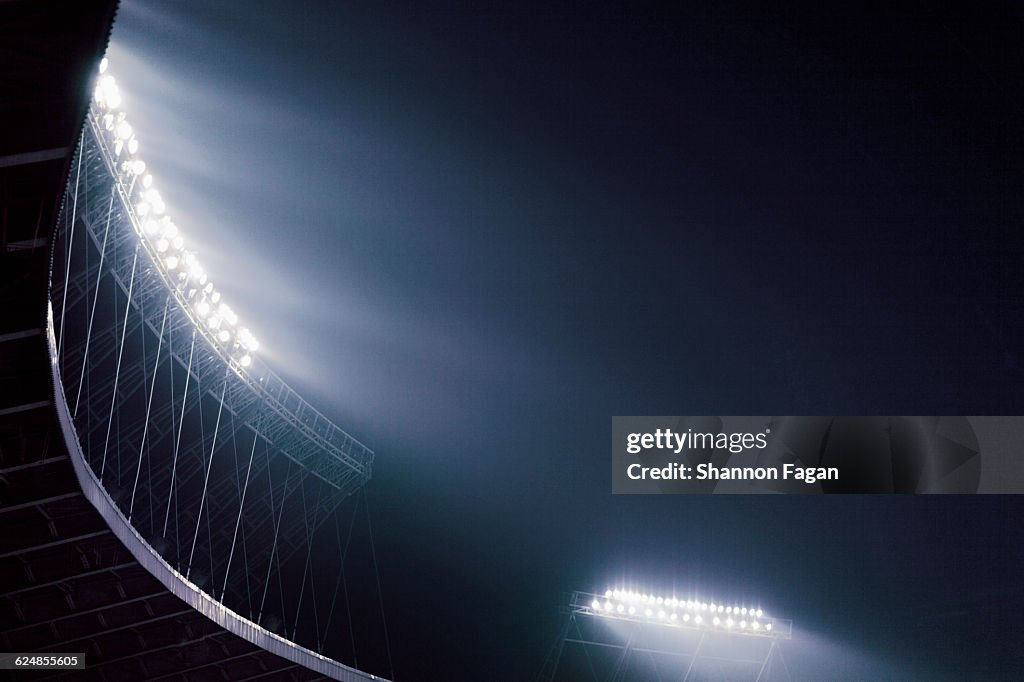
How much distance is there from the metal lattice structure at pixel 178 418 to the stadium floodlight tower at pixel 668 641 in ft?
34.2

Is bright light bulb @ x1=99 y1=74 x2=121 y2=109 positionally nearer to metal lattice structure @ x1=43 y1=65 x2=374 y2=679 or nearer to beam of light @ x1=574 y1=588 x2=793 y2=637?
metal lattice structure @ x1=43 y1=65 x2=374 y2=679

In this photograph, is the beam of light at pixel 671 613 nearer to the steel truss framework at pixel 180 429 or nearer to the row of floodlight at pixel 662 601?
the row of floodlight at pixel 662 601

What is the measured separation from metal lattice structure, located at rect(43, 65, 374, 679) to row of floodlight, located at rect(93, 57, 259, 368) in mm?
62

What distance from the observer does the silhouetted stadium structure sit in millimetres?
12180

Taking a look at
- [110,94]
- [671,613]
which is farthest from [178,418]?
[671,613]

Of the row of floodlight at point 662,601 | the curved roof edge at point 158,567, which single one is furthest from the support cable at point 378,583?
the row of floodlight at point 662,601

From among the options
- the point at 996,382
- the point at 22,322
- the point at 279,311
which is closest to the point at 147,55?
the point at 279,311

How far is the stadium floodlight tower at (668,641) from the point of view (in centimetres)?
4047

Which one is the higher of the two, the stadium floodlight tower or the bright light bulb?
the bright light bulb

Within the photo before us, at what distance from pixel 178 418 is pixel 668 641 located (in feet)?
68.9

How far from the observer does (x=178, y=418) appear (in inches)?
1321

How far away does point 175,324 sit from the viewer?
3122 centimetres

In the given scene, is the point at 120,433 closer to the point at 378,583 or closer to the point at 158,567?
the point at 158,567

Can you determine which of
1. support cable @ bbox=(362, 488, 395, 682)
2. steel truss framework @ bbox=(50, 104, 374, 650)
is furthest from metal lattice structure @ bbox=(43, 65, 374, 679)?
support cable @ bbox=(362, 488, 395, 682)
